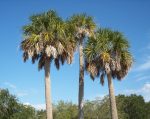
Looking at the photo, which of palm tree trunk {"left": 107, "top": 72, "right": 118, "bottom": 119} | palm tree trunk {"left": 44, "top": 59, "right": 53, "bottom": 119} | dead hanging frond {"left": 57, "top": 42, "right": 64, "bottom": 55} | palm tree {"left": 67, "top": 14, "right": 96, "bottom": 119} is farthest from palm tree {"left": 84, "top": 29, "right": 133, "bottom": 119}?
palm tree trunk {"left": 44, "top": 59, "right": 53, "bottom": 119}

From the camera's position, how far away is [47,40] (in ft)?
93.4

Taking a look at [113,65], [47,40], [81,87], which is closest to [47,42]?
[47,40]

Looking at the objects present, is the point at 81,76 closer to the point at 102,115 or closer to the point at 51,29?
the point at 51,29

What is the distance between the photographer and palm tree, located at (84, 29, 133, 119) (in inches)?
1160

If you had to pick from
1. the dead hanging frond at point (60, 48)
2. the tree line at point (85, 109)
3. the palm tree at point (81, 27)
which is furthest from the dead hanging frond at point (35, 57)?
the tree line at point (85, 109)

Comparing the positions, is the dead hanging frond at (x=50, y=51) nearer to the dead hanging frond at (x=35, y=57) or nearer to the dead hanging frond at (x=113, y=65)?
the dead hanging frond at (x=35, y=57)

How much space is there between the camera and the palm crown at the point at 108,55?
1166 inches

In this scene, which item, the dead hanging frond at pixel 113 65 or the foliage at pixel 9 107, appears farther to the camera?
the foliage at pixel 9 107

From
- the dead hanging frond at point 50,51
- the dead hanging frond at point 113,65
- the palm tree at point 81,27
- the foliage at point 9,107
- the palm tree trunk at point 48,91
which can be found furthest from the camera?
the foliage at point 9,107

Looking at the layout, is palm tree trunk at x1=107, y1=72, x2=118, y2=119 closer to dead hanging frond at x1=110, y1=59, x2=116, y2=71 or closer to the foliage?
dead hanging frond at x1=110, y1=59, x2=116, y2=71

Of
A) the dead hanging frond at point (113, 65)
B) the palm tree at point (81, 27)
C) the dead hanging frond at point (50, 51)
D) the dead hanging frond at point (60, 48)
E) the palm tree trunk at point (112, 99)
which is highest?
the palm tree at point (81, 27)

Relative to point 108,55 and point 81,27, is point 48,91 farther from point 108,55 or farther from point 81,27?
point 81,27

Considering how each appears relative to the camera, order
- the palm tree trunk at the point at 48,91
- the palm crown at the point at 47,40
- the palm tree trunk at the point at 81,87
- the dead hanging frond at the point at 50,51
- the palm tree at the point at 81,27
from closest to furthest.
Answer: the palm tree trunk at the point at 48,91 → the dead hanging frond at the point at 50,51 → the palm crown at the point at 47,40 → the palm tree trunk at the point at 81,87 → the palm tree at the point at 81,27

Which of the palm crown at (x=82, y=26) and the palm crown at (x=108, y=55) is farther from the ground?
the palm crown at (x=82, y=26)
